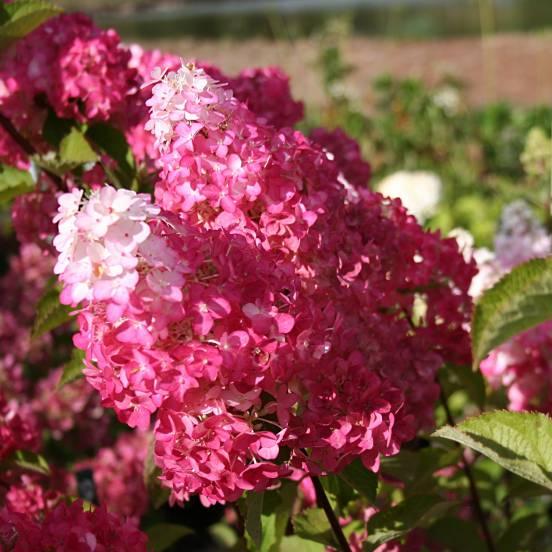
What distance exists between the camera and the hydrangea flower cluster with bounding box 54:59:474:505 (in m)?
0.78

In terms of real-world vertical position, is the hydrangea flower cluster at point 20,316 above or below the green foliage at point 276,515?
below

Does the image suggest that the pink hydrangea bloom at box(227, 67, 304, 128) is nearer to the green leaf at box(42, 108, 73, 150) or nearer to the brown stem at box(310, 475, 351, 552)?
the green leaf at box(42, 108, 73, 150)

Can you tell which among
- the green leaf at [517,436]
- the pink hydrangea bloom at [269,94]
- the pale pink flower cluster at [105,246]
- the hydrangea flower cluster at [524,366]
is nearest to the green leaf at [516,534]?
the hydrangea flower cluster at [524,366]

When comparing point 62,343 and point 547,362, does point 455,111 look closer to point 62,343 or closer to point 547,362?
point 62,343

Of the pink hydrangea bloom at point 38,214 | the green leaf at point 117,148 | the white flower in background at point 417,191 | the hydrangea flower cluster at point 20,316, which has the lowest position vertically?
the white flower in background at point 417,191

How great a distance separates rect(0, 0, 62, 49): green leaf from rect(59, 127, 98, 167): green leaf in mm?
163

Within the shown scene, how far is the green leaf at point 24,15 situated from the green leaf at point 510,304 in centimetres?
72

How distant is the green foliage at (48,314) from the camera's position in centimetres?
133

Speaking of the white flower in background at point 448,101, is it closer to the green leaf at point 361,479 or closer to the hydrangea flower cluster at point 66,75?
the hydrangea flower cluster at point 66,75

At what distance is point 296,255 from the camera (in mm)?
1006

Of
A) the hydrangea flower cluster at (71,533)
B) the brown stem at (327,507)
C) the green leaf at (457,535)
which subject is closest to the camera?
the hydrangea flower cluster at (71,533)

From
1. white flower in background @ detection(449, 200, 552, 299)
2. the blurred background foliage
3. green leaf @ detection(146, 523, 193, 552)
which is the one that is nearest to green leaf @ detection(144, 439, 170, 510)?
green leaf @ detection(146, 523, 193, 552)

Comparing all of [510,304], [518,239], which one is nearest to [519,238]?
[518,239]

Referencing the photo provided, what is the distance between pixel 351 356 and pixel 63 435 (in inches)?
84.8
